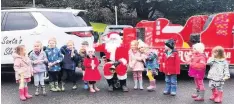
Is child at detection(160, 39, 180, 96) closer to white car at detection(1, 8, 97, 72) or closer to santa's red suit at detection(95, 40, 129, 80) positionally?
santa's red suit at detection(95, 40, 129, 80)

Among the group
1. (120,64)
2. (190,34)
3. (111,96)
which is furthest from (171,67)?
(190,34)

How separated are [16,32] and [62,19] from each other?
107 centimetres

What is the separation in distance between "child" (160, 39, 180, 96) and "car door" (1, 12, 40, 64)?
2947mm

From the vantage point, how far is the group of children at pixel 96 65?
718 centimetres

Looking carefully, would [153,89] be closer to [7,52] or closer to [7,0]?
[7,52]

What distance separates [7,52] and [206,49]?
14.8 feet

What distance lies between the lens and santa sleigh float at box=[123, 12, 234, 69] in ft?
30.1

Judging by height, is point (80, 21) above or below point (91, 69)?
above

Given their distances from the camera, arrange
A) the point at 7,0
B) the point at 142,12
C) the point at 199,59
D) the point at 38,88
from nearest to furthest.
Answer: the point at 199,59 → the point at 38,88 → the point at 142,12 → the point at 7,0

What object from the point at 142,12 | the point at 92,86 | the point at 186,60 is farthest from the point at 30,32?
the point at 142,12

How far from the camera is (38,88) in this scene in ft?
26.3

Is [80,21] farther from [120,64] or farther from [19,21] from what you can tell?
[120,64]

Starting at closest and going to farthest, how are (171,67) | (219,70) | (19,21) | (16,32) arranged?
(219,70) → (171,67) → (16,32) → (19,21)

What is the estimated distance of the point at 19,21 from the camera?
8.98m
